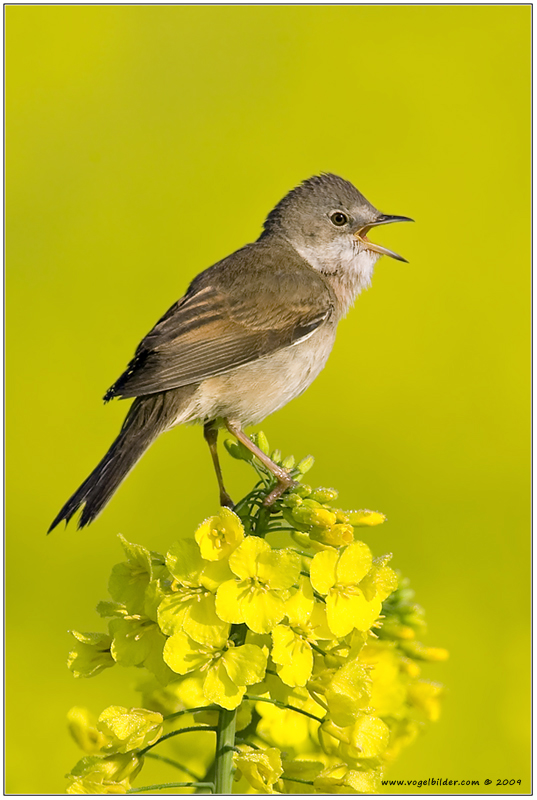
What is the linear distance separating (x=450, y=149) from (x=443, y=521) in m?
3.82

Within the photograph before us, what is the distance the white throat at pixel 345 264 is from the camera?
180 inches

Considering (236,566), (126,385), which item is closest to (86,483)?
(126,385)

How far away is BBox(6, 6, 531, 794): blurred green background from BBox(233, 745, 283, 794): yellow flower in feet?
7.06

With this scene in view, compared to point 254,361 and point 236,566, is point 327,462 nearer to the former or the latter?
point 254,361

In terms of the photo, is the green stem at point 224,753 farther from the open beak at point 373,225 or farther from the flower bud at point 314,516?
the open beak at point 373,225

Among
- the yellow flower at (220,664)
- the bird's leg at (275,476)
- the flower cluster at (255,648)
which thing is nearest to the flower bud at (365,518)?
the flower cluster at (255,648)

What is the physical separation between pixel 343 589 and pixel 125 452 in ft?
4.28

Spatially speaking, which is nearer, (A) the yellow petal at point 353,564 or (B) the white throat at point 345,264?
(A) the yellow petal at point 353,564

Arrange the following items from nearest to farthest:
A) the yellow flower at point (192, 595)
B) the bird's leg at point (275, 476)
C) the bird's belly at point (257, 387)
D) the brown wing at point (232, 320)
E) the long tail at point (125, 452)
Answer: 1. the yellow flower at point (192, 595)
2. the bird's leg at point (275, 476)
3. the long tail at point (125, 452)
4. the brown wing at point (232, 320)
5. the bird's belly at point (257, 387)

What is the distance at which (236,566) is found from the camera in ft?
6.86

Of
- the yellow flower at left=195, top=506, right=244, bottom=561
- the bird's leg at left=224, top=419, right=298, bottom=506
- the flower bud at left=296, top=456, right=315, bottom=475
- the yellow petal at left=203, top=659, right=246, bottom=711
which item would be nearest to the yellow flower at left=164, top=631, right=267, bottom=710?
the yellow petal at left=203, top=659, right=246, bottom=711

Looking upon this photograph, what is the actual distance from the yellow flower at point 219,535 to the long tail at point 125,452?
0.74 meters

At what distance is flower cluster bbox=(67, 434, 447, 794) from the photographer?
2.08 m

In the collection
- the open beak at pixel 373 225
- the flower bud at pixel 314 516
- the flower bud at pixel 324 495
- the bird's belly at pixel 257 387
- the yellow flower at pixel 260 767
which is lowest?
the yellow flower at pixel 260 767
